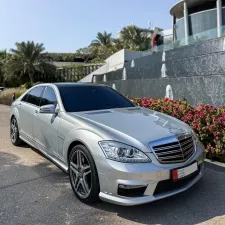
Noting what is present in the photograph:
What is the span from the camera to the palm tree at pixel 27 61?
111 feet

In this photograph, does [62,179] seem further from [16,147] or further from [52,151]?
[16,147]

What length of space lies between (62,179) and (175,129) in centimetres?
196

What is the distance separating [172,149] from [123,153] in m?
0.59

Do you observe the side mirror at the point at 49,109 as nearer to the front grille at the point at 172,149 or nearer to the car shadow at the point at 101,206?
the car shadow at the point at 101,206

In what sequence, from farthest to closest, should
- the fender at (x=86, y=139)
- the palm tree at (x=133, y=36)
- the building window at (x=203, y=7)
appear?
the palm tree at (x=133, y=36)
the building window at (x=203, y=7)
the fender at (x=86, y=139)

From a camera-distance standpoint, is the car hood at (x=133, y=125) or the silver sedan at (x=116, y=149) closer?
the silver sedan at (x=116, y=149)

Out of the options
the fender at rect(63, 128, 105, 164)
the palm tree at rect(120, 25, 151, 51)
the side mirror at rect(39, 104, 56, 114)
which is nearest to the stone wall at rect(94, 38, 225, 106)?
the side mirror at rect(39, 104, 56, 114)

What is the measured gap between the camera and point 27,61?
34.0 meters

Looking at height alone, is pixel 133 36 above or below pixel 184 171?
above

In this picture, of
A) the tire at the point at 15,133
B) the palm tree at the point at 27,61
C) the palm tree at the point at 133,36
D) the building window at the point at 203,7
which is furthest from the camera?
the palm tree at the point at 133,36

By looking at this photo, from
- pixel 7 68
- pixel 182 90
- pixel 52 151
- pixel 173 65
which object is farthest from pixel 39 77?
pixel 52 151

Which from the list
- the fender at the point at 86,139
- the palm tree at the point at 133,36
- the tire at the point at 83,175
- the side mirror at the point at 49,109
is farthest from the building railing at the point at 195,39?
the palm tree at the point at 133,36

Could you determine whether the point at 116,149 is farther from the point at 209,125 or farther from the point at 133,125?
the point at 209,125

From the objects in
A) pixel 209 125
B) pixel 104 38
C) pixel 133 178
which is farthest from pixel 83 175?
pixel 104 38
